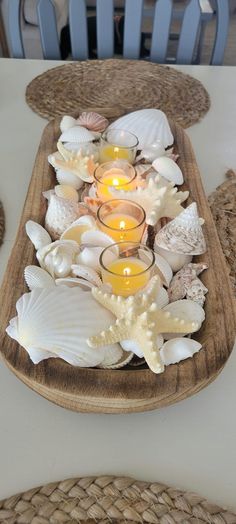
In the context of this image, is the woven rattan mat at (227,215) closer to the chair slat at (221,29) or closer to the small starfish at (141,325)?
the small starfish at (141,325)

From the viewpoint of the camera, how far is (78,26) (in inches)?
43.3

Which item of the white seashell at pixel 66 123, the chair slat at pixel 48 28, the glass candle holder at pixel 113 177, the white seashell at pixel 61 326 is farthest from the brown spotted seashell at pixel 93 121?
the chair slat at pixel 48 28

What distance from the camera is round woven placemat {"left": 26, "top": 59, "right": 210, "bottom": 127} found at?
900 mm

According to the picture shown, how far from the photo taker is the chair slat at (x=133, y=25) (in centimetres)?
108

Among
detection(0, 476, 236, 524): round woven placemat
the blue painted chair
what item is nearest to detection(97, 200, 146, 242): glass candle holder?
detection(0, 476, 236, 524): round woven placemat

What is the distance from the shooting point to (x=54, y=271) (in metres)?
0.52

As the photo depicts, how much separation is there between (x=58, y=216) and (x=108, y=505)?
1.00 ft

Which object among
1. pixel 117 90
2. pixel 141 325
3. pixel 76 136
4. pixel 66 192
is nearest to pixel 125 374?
pixel 141 325

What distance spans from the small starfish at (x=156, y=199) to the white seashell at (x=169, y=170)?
4 centimetres

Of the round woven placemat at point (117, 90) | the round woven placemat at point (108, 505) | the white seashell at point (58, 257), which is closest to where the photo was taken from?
the round woven placemat at point (108, 505)

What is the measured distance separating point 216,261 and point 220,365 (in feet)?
0.45

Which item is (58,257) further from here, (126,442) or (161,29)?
(161,29)

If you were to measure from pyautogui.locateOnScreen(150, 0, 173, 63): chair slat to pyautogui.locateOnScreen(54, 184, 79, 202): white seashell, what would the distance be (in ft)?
2.11

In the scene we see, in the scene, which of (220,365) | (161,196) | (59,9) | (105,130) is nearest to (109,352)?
(220,365)
